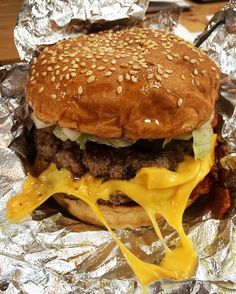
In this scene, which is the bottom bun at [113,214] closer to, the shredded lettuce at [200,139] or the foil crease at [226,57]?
the shredded lettuce at [200,139]

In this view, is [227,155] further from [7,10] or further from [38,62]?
[7,10]

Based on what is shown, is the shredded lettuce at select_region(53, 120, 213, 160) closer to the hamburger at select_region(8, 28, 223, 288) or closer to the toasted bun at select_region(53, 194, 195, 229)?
the hamburger at select_region(8, 28, 223, 288)

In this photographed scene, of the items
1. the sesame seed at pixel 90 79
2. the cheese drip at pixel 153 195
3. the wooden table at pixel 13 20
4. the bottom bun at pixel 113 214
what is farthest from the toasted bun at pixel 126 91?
the wooden table at pixel 13 20

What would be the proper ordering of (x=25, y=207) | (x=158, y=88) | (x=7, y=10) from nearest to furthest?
(x=158, y=88), (x=25, y=207), (x=7, y=10)

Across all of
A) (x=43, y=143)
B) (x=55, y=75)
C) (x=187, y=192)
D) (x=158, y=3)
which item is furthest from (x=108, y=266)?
(x=158, y=3)

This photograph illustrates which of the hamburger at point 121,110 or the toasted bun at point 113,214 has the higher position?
the hamburger at point 121,110

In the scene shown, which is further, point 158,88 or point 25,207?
point 25,207

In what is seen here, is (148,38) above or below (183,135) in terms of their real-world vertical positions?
above
